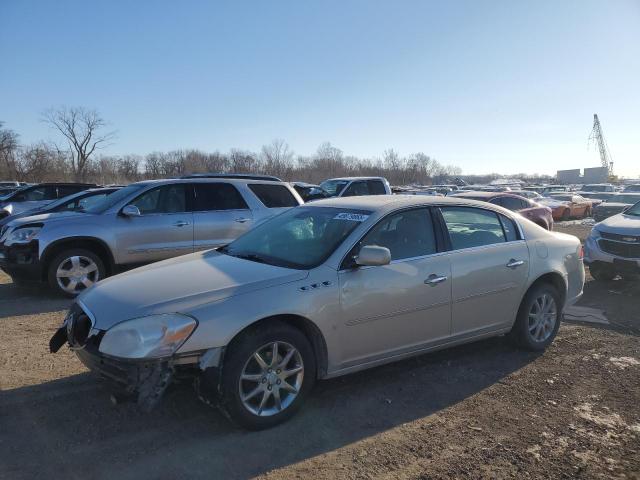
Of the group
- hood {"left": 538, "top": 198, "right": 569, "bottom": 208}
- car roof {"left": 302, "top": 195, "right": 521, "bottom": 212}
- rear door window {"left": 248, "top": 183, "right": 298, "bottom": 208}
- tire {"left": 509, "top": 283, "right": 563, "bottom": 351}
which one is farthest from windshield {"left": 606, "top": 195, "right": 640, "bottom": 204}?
car roof {"left": 302, "top": 195, "right": 521, "bottom": 212}

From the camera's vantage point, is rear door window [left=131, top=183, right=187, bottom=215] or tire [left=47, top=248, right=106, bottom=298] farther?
rear door window [left=131, top=183, right=187, bottom=215]

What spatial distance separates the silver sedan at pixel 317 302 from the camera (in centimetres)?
311

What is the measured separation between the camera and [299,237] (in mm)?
4238

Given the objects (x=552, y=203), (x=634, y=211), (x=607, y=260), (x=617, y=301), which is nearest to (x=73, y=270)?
(x=617, y=301)

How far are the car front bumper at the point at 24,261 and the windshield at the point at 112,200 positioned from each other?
99 centimetres

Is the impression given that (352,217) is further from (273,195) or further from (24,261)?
(24,261)

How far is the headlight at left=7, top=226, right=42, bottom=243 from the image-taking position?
6.77 m

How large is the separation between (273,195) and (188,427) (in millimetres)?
5591

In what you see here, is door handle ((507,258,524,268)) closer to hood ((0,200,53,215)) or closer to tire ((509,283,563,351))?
tire ((509,283,563,351))

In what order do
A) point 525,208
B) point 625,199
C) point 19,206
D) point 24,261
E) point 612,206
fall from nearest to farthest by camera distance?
point 24,261 → point 19,206 → point 525,208 → point 612,206 → point 625,199

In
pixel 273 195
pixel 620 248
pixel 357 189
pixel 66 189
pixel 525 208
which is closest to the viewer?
pixel 620 248

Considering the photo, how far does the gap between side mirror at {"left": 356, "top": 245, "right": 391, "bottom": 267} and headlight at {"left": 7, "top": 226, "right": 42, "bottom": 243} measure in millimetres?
5326

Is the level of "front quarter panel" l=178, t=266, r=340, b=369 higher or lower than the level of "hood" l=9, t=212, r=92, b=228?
lower

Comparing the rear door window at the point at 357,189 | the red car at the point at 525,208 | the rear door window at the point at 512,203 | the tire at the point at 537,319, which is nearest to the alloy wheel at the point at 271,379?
the tire at the point at 537,319
